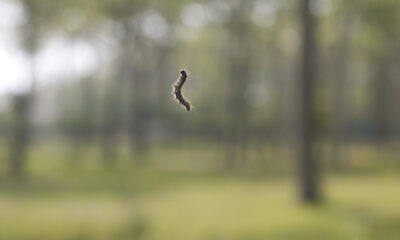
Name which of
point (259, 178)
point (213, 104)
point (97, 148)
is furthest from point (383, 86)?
point (259, 178)

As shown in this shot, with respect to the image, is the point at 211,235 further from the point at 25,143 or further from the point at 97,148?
the point at 97,148

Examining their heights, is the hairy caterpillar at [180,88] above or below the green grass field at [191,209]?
above

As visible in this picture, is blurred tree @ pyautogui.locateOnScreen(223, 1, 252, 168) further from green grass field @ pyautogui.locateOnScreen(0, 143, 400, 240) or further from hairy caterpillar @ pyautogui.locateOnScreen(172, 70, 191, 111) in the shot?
hairy caterpillar @ pyautogui.locateOnScreen(172, 70, 191, 111)

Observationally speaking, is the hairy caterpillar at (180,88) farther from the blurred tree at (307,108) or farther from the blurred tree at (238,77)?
the blurred tree at (238,77)

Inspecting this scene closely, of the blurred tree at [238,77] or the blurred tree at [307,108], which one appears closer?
the blurred tree at [307,108]

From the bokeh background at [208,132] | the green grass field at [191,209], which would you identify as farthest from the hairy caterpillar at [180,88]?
the green grass field at [191,209]

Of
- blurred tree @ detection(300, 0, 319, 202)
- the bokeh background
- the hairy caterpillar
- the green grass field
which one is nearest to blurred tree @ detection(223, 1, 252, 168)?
the bokeh background
